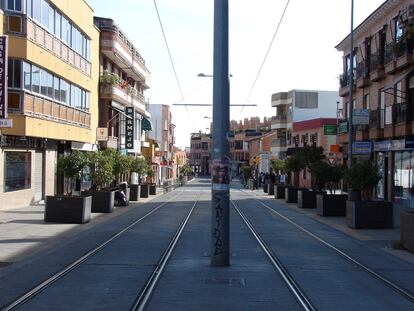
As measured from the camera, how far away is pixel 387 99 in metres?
36.6

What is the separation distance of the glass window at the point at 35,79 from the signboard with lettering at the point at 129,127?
76.9ft

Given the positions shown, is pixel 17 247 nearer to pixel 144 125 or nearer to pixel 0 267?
pixel 0 267

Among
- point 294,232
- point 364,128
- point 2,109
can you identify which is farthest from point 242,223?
point 364,128

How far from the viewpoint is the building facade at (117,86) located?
44.4 meters

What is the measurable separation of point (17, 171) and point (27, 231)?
30.9 feet

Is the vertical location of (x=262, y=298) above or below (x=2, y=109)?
below

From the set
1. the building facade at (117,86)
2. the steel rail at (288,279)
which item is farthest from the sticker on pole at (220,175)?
the building facade at (117,86)

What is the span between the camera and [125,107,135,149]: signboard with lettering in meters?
50.8

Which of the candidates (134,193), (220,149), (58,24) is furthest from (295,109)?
(220,149)

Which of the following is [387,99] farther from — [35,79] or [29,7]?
[29,7]

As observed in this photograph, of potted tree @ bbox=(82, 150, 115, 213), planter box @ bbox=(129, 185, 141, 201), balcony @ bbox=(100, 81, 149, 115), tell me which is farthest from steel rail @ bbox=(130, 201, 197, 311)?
balcony @ bbox=(100, 81, 149, 115)

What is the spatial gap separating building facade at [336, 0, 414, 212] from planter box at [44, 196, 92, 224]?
14857mm

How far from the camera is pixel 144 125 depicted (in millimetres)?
62500

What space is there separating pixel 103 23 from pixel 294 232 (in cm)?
3008
